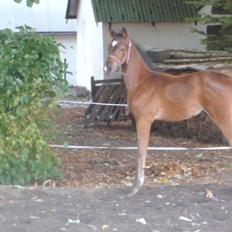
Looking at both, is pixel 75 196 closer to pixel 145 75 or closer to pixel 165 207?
pixel 165 207

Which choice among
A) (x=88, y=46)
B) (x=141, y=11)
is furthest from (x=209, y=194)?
(x=88, y=46)

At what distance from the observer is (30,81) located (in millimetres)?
8352

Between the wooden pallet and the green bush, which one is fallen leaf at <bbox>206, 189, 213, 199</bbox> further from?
the wooden pallet

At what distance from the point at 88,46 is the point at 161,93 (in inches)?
613

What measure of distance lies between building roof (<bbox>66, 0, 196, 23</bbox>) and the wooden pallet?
684 centimetres

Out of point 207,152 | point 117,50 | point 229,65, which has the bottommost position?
point 207,152

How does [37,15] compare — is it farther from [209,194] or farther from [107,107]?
[209,194]

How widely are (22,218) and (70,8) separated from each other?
18.6 metres

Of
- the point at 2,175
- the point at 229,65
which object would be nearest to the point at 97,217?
the point at 2,175

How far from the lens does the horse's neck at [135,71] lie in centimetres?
848

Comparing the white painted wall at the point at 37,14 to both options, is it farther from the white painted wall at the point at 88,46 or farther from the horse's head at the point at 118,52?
the horse's head at the point at 118,52

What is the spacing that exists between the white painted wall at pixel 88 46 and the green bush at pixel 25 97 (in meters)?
13.5

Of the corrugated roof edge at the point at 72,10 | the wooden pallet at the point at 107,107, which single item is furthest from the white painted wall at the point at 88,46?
the wooden pallet at the point at 107,107

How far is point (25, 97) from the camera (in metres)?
8.22
